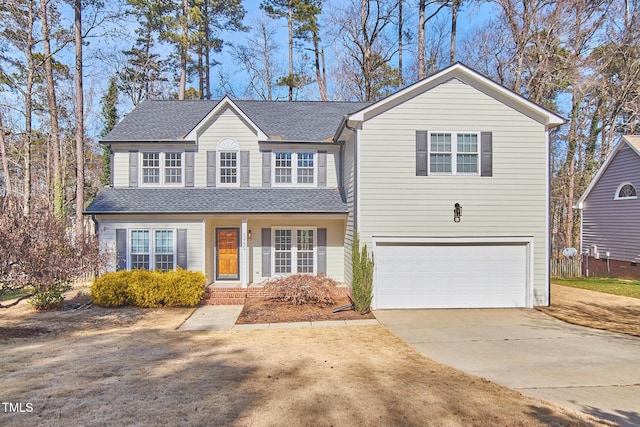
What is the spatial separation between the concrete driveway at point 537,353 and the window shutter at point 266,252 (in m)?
4.78

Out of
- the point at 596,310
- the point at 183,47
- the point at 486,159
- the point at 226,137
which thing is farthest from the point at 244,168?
the point at 183,47

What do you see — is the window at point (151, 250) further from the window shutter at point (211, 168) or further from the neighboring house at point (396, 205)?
the window shutter at point (211, 168)

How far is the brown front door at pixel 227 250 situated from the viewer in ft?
45.2

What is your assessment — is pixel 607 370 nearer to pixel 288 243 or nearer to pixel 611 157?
pixel 288 243

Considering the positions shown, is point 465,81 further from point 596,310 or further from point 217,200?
point 217,200

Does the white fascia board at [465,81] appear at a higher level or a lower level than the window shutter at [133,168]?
higher

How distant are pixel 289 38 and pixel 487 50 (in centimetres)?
1295

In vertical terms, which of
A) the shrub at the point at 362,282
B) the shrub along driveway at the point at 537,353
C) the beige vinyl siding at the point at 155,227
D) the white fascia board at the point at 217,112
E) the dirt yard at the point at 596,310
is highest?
the white fascia board at the point at 217,112

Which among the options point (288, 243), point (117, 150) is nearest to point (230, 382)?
point (288, 243)

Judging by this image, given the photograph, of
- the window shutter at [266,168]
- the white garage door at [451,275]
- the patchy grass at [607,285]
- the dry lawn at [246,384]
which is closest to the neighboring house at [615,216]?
the patchy grass at [607,285]

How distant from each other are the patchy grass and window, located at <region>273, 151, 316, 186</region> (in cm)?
1132

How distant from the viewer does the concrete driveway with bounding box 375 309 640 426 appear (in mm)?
5148

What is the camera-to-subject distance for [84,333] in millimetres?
8617

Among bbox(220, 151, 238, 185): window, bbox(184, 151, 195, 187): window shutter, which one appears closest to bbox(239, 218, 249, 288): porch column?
bbox(220, 151, 238, 185): window
